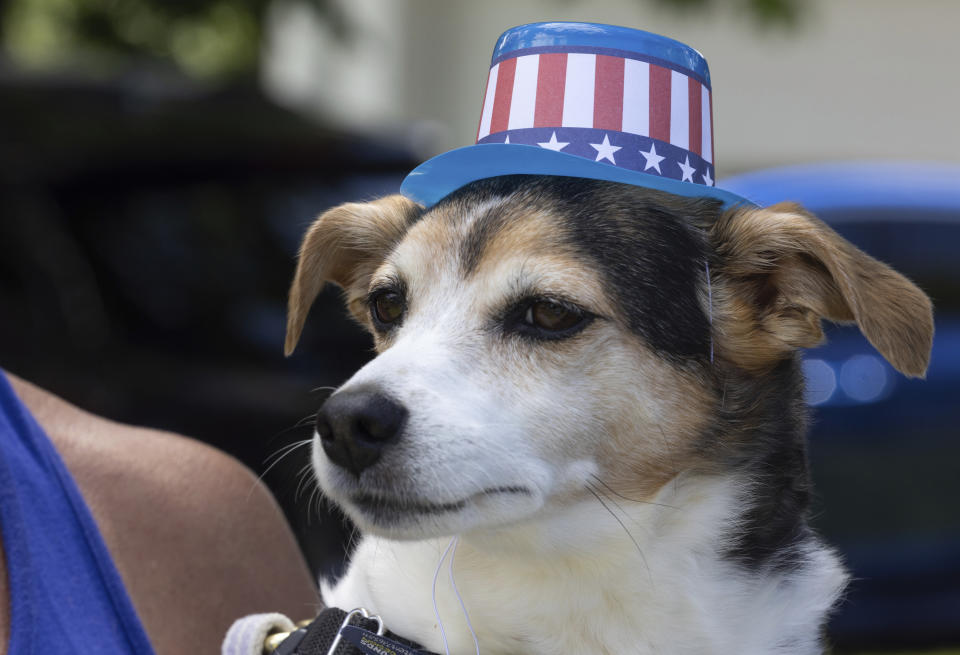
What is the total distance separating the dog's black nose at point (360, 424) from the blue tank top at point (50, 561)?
41 centimetres

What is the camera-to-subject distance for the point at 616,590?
1996 mm

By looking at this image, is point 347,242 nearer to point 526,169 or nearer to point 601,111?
point 526,169

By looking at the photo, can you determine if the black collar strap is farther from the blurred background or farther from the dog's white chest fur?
the blurred background

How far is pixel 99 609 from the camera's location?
1777 millimetres

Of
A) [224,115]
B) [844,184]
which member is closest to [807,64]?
[844,184]

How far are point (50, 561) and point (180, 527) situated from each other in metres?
0.32

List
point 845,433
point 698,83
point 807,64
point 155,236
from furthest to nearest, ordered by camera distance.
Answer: point 807,64 → point 845,433 → point 155,236 → point 698,83


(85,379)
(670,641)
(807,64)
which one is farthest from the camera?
(807,64)

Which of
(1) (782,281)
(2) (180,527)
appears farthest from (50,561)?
(1) (782,281)

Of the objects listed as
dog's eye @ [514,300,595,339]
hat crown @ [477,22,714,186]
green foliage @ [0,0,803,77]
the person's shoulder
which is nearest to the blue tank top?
the person's shoulder

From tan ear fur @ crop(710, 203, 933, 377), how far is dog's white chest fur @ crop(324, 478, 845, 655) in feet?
1.02

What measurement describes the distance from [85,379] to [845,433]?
11.2 ft

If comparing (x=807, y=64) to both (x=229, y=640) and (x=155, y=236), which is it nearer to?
(x=155, y=236)

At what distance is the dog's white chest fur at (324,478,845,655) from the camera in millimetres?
1978
